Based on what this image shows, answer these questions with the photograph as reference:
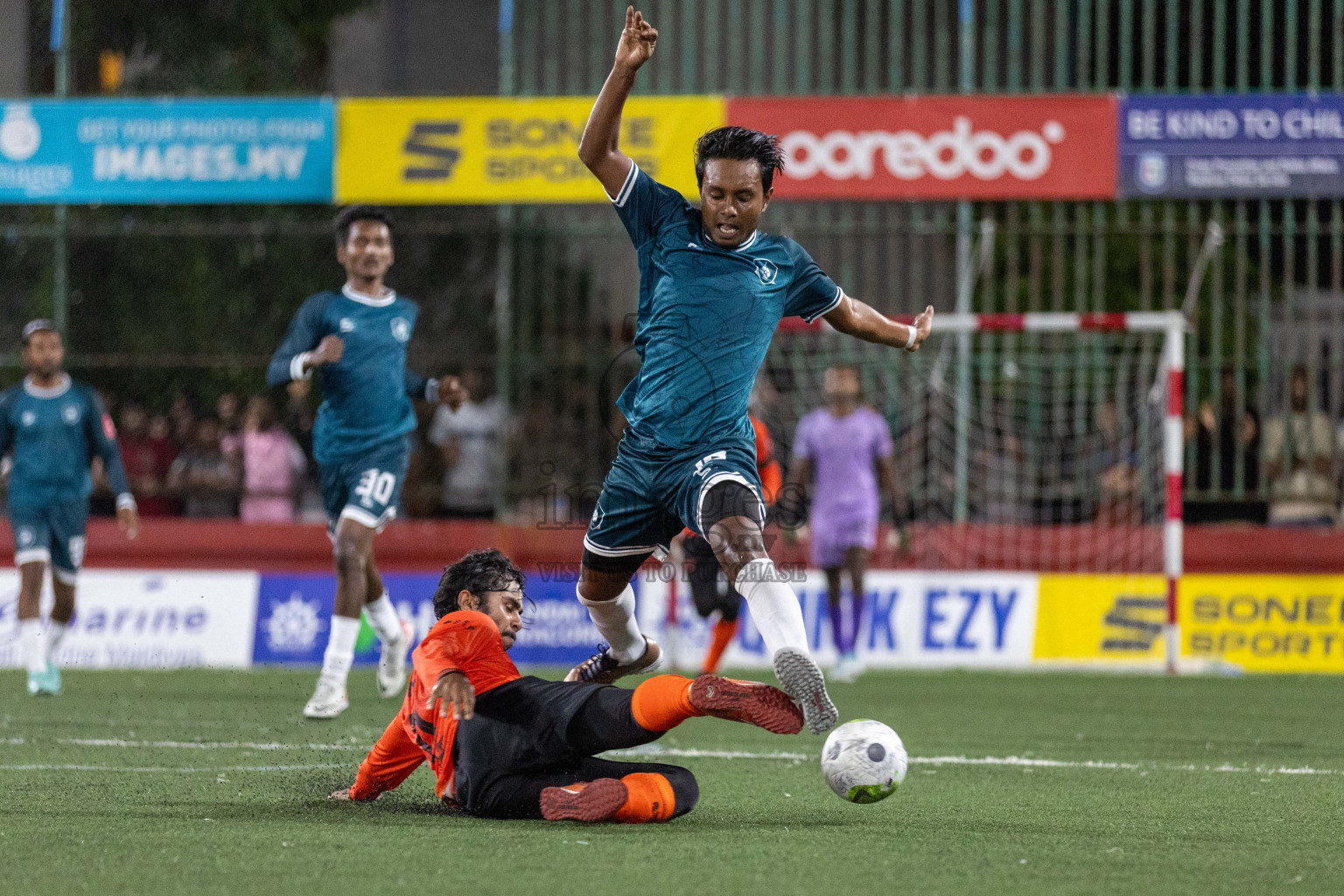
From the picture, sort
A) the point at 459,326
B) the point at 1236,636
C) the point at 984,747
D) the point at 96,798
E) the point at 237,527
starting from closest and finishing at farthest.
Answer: the point at 96,798 → the point at 984,747 → the point at 1236,636 → the point at 237,527 → the point at 459,326

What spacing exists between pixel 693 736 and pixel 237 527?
661 cm

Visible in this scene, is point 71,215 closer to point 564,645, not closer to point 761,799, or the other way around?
point 564,645

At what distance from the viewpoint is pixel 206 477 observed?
13.5 meters

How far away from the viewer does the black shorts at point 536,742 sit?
469 cm

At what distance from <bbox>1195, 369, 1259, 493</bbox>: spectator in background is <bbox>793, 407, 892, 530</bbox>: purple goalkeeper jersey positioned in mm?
2860

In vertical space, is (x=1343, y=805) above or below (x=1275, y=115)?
below

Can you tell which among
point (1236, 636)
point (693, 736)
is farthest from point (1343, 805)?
point (1236, 636)

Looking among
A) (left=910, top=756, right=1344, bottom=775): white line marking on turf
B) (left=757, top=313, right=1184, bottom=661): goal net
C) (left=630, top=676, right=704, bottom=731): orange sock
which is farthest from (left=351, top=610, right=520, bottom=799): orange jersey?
(left=757, top=313, right=1184, bottom=661): goal net

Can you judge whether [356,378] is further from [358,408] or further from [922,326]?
[922,326]

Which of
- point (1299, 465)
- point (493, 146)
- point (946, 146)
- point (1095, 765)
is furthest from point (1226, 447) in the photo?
point (1095, 765)

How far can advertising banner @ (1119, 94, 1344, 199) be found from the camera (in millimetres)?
12977

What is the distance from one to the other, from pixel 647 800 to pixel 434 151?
31.1 ft

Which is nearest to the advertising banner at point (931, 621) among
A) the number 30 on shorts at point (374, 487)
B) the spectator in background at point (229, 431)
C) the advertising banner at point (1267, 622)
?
the advertising banner at point (1267, 622)

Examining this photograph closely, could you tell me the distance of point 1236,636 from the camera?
40.5ft
